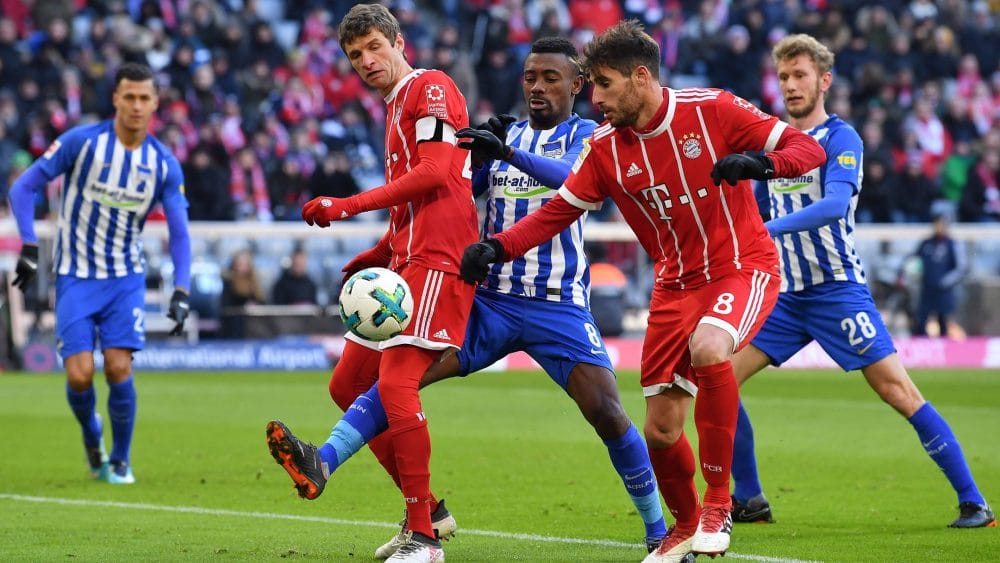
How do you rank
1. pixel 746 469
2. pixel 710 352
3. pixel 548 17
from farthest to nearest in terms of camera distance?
1. pixel 548 17
2. pixel 746 469
3. pixel 710 352

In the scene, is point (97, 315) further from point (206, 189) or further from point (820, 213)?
point (206, 189)

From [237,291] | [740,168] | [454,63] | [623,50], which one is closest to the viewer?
[740,168]

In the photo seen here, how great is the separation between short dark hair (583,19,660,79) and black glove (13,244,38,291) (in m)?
4.62

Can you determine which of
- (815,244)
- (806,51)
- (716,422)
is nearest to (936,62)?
(806,51)

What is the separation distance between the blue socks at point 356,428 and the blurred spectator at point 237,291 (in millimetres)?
14254

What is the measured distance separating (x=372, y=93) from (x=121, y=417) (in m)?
15.0

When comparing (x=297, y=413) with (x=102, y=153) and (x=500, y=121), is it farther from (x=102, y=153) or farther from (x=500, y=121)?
(x=500, y=121)

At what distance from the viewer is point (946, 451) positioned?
25.4ft

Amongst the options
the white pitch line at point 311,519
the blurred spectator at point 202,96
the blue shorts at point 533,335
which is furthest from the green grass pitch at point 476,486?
the blurred spectator at point 202,96

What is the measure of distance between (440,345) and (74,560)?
5.79ft

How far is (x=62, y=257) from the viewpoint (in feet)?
31.9

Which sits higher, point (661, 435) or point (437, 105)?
point (437, 105)

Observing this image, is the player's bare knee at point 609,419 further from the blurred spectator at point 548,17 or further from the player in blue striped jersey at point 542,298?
the blurred spectator at point 548,17

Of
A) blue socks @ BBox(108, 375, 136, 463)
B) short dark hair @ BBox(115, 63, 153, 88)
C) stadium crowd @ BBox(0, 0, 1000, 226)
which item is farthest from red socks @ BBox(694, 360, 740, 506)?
stadium crowd @ BBox(0, 0, 1000, 226)
